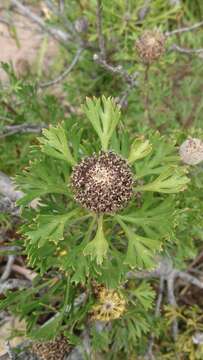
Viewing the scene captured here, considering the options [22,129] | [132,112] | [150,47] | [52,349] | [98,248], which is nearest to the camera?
[98,248]

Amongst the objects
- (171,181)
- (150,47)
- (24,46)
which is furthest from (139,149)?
(24,46)

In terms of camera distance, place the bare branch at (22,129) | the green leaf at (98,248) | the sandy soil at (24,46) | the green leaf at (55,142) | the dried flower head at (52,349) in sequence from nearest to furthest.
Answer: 1. the green leaf at (98,248)
2. the green leaf at (55,142)
3. the dried flower head at (52,349)
4. the bare branch at (22,129)
5. the sandy soil at (24,46)

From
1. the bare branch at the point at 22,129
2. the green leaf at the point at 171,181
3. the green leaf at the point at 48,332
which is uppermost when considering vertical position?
the bare branch at the point at 22,129

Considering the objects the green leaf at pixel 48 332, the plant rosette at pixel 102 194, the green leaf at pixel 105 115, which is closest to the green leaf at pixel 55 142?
the plant rosette at pixel 102 194

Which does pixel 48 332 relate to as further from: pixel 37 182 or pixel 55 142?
pixel 55 142

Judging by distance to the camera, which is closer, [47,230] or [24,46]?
[47,230]

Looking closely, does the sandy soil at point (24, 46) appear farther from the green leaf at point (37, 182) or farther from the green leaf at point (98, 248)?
the green leaf at point (98, 248)
